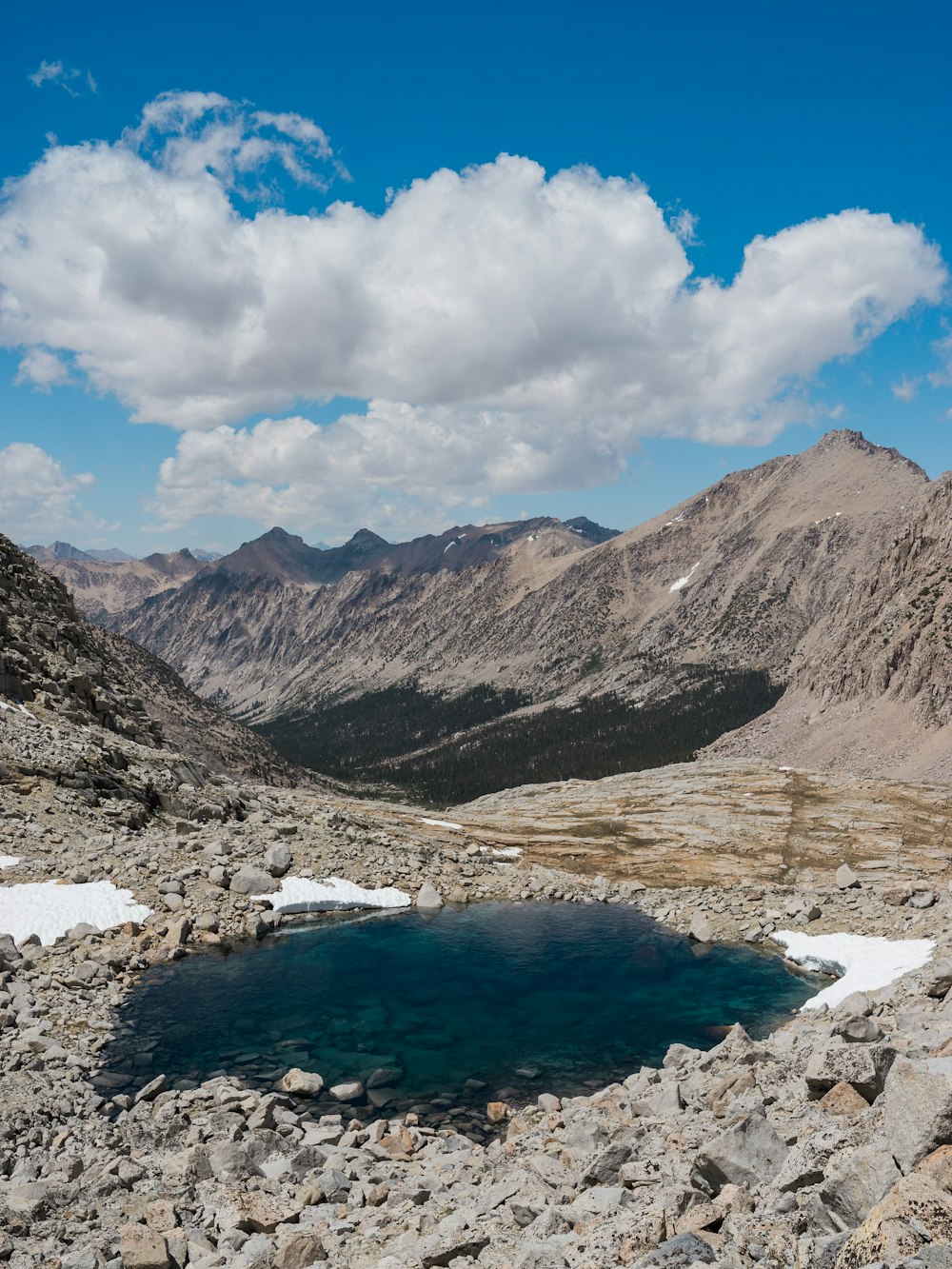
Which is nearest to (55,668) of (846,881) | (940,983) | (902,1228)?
(846,881)

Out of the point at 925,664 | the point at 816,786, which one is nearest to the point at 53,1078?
the point at 816,786

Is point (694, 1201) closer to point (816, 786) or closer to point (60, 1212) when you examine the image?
point (60, 1212)

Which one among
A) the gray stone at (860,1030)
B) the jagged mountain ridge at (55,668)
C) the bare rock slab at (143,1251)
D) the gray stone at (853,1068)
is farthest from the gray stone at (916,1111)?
the jagged mountain ridge at (55,668)

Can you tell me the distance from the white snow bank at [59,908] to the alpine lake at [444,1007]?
495 cm

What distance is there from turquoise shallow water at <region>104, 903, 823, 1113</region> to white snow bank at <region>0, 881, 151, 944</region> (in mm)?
5187

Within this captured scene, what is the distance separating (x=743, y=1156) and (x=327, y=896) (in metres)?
42.8

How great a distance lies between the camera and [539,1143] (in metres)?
25.3

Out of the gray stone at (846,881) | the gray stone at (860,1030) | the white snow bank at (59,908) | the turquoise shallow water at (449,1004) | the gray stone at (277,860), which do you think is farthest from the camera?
the gray stone at (846,881)

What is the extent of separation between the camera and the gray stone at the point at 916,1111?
13.6 metres

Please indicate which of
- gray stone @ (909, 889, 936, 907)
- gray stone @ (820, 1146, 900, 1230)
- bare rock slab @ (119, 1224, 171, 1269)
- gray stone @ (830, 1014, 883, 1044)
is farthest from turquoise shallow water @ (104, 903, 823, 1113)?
gray stone @ (820, 1146, 900, 1230)

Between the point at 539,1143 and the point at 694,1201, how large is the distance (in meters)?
10.8

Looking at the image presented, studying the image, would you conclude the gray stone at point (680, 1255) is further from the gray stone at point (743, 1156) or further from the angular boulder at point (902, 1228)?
the gray stone at point (743, 1156)

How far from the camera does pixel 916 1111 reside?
14195mm

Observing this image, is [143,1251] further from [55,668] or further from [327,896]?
[55,668]
